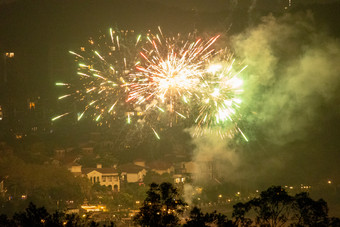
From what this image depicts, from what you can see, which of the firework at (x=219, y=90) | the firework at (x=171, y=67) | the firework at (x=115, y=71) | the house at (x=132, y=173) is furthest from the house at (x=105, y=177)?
the firework at (x=219, y=90)

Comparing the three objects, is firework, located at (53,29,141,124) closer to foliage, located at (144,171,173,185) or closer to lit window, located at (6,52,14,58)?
foliage, located at (144,171,173,185)

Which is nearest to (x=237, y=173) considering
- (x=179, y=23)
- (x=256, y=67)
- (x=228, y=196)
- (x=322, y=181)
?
(x=228, y=196)

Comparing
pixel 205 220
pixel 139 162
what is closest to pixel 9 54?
pixel 139 162

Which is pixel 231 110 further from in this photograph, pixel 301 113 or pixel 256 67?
pixel 301 113

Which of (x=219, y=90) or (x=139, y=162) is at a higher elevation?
(x=219, y=90)

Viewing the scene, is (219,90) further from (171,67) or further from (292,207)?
(292,207)

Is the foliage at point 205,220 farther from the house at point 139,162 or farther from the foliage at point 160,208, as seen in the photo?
the house at point 139,162
